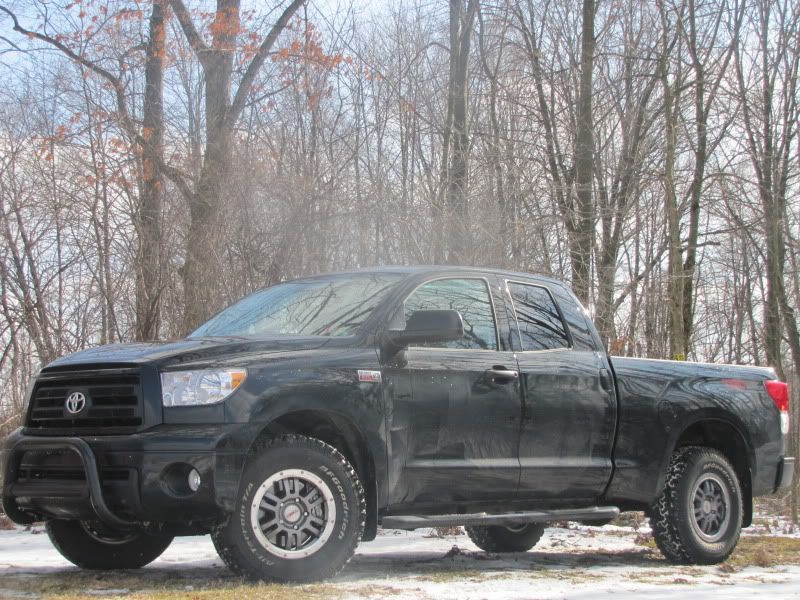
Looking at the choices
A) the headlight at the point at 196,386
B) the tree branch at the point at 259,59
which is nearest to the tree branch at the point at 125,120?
the tree branch at the point at 259,59

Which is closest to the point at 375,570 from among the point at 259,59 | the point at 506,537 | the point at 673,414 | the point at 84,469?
the point at 506,537

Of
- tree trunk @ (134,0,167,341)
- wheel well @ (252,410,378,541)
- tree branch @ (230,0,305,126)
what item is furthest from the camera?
tree branch @ (230,0,305,126)

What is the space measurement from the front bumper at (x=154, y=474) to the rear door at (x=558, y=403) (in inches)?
84.9

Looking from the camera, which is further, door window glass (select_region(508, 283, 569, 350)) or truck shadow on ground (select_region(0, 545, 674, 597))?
door window glass (select_region(508, 283, 569, 350))

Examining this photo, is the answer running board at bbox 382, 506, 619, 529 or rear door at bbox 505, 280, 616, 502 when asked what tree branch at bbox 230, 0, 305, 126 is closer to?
rear door at bbox 505, 280, 616, 502

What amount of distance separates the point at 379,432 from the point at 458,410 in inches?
24.6

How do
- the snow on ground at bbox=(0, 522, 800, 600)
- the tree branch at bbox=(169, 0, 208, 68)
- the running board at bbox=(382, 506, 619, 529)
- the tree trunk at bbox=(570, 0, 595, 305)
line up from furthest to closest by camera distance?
1. the tree branch at bbox=(169, 0, 208, 68)
2. the tree trunk at bbox=(570, 0, 595, 305)
3. the running board at bbox=(382, 506, 619, 529)
4. the snow on ground at bbox=(0, 522, 800, 600)

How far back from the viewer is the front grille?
5.70 m

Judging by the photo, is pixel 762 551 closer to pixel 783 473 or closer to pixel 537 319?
pixel 783 473

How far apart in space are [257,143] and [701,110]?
946cm

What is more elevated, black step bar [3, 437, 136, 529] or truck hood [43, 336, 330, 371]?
truck hood [43, 336, 330, 371]

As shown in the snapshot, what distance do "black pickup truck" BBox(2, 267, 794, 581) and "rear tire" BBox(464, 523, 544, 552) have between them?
17 millimetres

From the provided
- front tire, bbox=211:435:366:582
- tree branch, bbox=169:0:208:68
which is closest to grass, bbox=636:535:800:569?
front tire, bbox=211:435:366:582

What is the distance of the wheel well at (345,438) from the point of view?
6.17m
